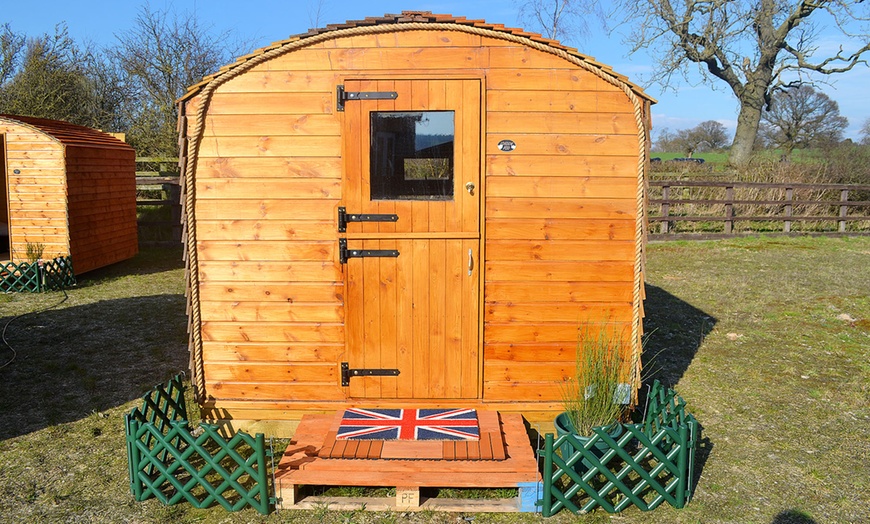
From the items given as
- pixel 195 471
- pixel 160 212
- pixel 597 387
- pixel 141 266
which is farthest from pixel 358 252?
pixel 160 212

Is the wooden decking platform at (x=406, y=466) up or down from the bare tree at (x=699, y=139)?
down

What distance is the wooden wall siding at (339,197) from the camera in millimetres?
4672

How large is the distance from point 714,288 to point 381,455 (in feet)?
26.9

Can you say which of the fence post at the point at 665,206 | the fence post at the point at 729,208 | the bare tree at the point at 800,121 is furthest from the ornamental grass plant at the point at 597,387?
the bare tree at the point at 800,121

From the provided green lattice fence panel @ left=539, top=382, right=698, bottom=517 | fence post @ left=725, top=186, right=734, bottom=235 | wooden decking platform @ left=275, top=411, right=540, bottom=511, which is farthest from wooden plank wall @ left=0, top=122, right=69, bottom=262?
fence post @ left=725, top=186, right=734, bottom=235

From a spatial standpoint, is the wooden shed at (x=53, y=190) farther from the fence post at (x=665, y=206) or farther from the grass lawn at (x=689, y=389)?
the fence post at (x=665, y=206)

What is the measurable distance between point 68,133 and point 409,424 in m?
9.25

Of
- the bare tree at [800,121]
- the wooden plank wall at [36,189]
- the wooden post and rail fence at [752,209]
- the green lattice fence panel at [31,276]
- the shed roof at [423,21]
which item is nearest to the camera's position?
the shed roof at [423,21]

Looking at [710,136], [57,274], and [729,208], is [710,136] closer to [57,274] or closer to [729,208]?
[729,208]

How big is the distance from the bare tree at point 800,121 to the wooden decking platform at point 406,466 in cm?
3191

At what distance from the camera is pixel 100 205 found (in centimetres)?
1141

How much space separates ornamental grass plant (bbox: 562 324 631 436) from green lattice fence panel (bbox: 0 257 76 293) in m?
8.77

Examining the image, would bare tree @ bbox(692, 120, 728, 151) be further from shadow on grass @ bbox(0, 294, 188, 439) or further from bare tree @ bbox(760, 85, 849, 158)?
shadow on grass @ bbox(0, 294, 188, 439)

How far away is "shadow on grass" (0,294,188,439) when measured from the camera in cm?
569
